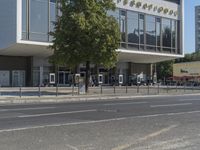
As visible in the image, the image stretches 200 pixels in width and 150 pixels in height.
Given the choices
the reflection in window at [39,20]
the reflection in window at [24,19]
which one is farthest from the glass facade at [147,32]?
the reflection in window at [24,19]

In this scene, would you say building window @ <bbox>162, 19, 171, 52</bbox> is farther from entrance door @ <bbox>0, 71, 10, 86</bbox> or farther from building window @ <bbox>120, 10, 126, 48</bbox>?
entrance door @ <bbox>0, 71, 10, 86</bbox>

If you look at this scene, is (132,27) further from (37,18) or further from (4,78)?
(4,78)

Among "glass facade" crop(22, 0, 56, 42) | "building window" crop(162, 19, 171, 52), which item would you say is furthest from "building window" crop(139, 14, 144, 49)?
"glass facade" crop(22, 0, 56, 42)

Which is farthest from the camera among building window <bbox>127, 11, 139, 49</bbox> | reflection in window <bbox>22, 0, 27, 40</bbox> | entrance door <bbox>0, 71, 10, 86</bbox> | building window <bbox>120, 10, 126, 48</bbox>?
building window <bbox>127, 11, 139, 49</bbox>

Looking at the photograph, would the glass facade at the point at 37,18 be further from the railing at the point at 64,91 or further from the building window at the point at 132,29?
the building window at the point at 132,29

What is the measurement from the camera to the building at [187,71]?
8988 centimetres

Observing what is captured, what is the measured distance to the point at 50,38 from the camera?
61469 mm

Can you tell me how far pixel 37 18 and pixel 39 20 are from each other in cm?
38

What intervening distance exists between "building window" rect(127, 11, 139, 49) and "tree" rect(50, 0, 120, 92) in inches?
1257

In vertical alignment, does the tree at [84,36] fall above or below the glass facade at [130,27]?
below

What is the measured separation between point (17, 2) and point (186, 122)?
1736 inches

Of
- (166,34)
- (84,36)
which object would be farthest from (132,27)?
(84,36)

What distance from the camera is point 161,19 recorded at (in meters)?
81.4

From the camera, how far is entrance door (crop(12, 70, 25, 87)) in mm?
64875
